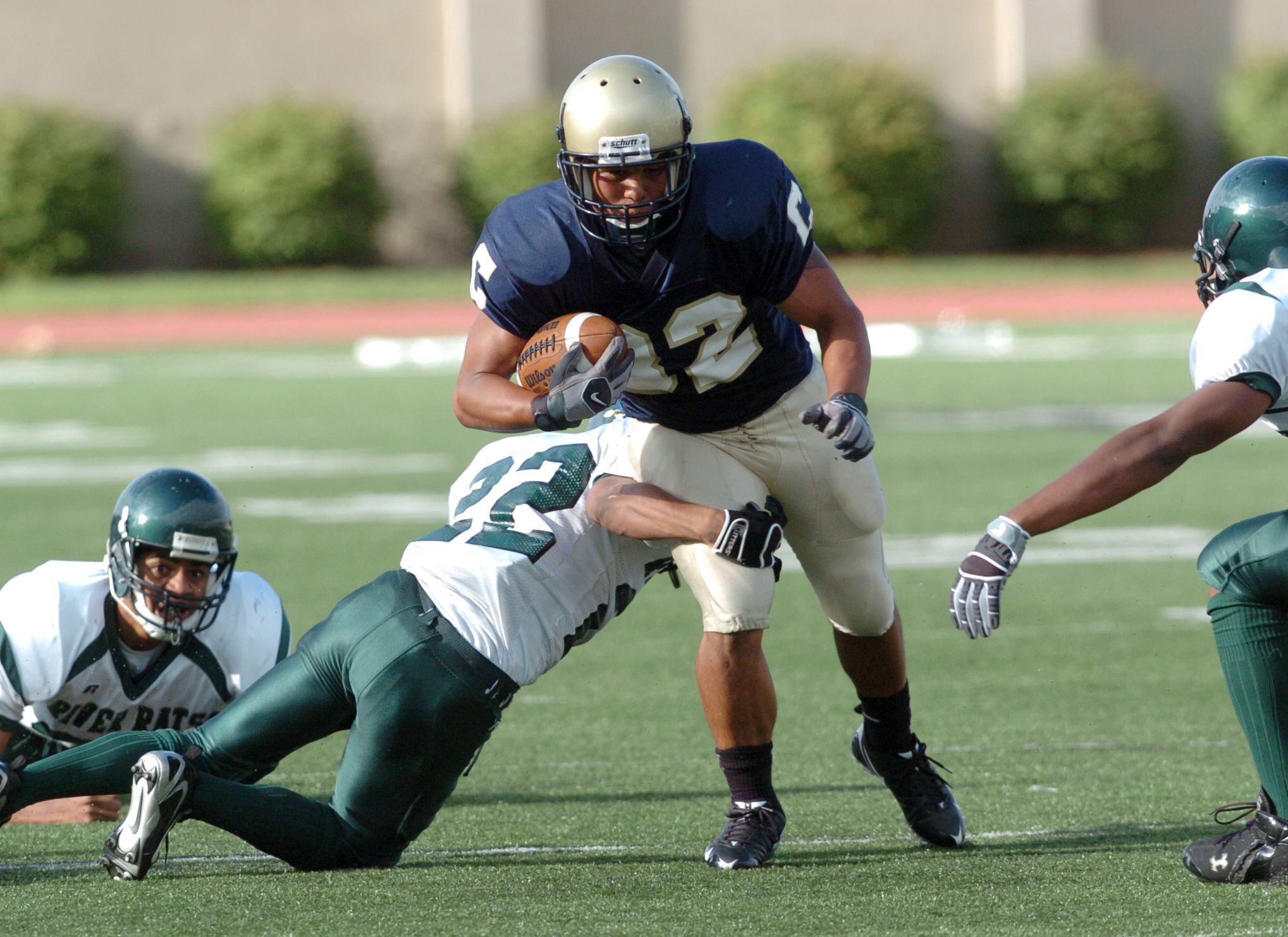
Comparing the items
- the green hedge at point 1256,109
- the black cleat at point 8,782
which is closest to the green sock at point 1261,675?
the black cleat at point 8,782

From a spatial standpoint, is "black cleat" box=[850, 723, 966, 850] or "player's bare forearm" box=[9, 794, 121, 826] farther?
"player's bare forearm" box=[9, 794, 121, 826]

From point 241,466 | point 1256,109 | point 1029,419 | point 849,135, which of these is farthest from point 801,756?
point 1256,109

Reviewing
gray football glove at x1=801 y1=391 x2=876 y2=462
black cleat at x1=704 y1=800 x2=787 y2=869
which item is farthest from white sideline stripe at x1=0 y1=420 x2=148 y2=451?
gray football glove at x1=801 y1=391 x2=876 y2=462

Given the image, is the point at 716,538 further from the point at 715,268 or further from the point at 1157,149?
the point at 1157,149

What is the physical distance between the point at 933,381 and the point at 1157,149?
1400 centimetres

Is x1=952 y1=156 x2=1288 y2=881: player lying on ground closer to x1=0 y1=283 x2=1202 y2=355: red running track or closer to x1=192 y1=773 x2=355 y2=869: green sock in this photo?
x1=192 y1=773 x2=355 y2=869: green sock

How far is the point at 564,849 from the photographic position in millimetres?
4020

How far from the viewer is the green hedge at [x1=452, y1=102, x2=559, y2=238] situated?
26.6m

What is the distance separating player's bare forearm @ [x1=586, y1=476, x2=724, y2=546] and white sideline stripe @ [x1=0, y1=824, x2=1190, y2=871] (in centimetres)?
70

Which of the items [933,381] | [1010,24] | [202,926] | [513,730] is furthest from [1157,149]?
[202,926]

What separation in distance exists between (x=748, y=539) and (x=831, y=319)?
24.2 inches

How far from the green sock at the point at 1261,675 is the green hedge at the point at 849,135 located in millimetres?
24180

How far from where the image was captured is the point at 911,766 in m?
4.14

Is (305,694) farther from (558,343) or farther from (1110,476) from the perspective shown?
(1110,476)
